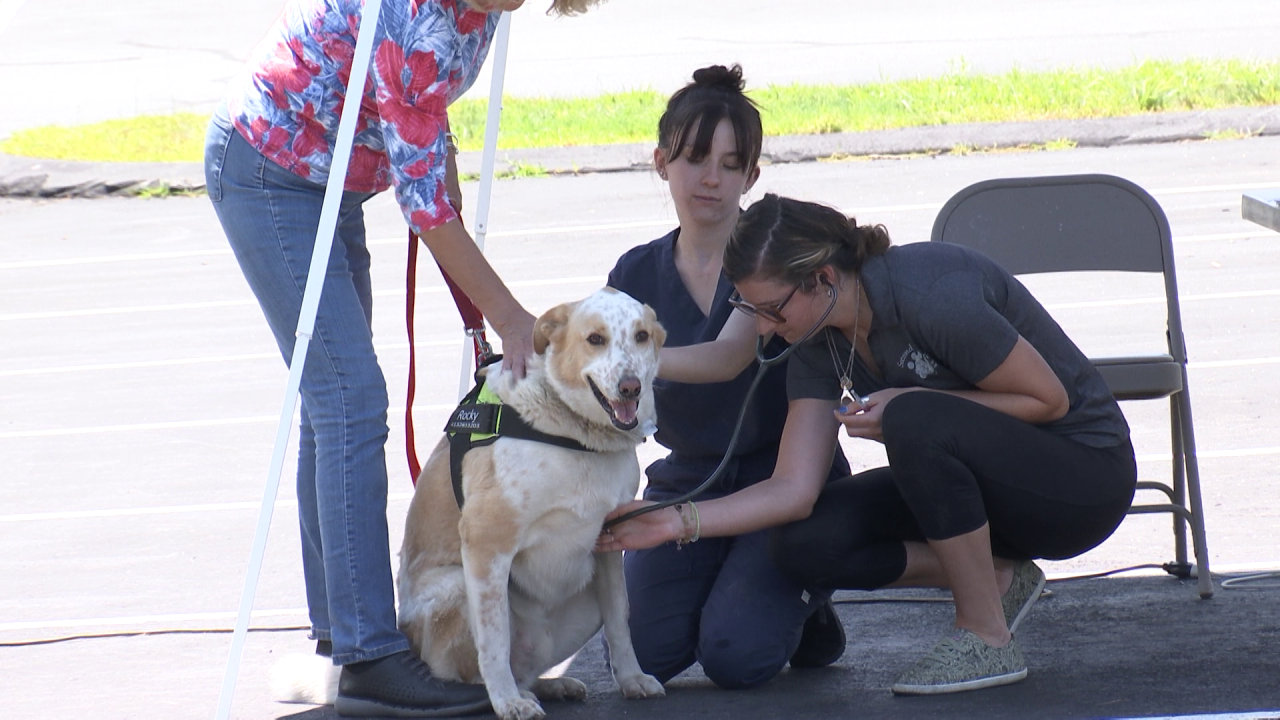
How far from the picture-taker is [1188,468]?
12.9ft

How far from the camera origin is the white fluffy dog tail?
3.49 meters

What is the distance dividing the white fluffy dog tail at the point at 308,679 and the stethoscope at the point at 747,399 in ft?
2.75

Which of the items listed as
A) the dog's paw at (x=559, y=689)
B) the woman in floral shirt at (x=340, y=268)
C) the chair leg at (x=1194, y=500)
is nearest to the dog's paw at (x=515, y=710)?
the woman in floral shirt at (x=340, y=268)

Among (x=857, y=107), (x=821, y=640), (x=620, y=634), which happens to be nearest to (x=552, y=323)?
(x=620, y=634)

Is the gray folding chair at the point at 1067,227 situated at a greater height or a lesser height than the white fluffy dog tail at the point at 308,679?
greater

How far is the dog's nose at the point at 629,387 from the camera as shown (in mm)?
3164

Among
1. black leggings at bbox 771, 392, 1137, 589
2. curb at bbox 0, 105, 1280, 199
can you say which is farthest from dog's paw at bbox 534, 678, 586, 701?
curb at bbox 0, 105, 1280, 199

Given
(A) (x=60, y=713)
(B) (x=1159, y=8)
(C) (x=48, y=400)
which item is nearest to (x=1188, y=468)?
(A) (x=60, y=713)

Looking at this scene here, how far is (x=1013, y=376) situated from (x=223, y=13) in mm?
23382

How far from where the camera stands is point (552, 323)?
3.30m

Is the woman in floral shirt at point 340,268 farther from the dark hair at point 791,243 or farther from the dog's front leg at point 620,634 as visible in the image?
the dark hair at point 791,243

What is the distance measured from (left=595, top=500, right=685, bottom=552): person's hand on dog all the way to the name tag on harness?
382 mm

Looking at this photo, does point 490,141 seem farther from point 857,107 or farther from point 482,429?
point 857,107

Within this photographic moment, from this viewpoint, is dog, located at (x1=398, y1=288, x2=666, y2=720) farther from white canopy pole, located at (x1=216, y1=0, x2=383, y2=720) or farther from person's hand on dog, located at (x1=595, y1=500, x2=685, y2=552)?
white canopy pole, located at (x1=216, y1=0, x2=383, y2=720)
